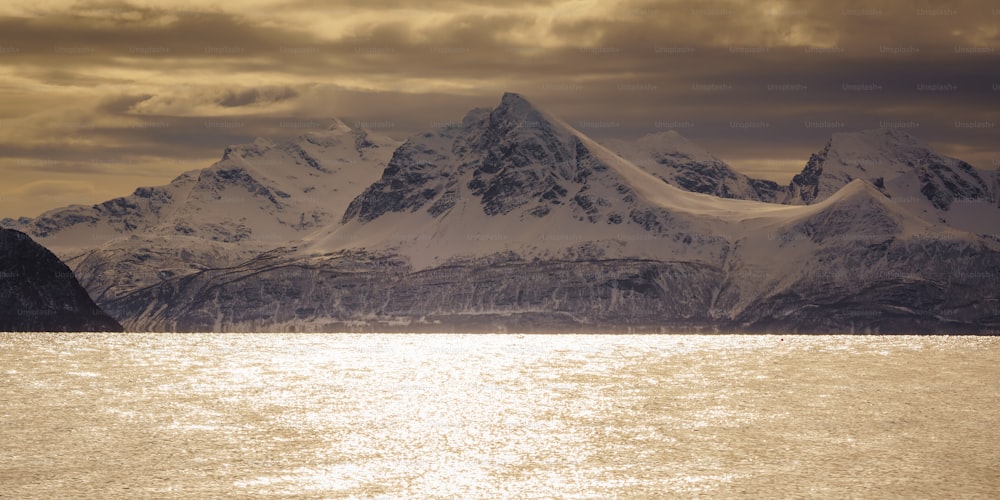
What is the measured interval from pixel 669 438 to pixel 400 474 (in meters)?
40.2

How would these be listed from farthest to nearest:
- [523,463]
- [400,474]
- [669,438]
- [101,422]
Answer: [101,422], [669,438], [523,463], [400,474]

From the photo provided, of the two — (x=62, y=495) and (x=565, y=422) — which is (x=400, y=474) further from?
(x=565, y=422)

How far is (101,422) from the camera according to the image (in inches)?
6526

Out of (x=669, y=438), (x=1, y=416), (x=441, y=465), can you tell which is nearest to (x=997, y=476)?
(x=669, y=438)

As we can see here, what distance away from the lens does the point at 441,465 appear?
416 feet

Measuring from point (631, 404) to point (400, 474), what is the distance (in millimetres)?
78802

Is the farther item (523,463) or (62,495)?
(523,463)

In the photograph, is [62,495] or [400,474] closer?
[62,495]

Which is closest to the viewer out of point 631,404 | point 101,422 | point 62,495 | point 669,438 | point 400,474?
point 62,495

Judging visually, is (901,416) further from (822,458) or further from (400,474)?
(400,474)

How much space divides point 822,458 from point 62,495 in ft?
239

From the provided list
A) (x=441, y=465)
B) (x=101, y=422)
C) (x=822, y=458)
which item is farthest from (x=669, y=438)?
(x=101, y=422)

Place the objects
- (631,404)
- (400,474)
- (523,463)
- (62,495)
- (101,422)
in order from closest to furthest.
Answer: (62,495) → (400,474) → (523,463) → (101,422) → (631,404)

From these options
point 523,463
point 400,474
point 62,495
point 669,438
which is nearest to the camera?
point 62,495
